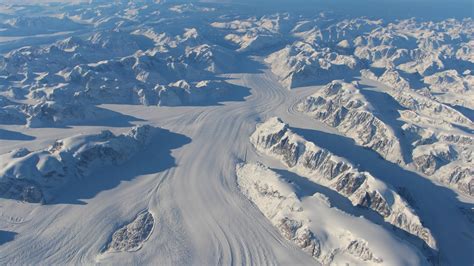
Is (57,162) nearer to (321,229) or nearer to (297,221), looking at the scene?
(297,221)

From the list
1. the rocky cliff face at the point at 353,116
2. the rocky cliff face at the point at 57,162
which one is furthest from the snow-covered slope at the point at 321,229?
the rocky cliff face at the point at 57,162

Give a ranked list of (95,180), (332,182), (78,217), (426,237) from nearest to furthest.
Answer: (426,237) → (78,217) → (332,182) → (95,180)

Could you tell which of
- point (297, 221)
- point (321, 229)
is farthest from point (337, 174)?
point (321, 229)

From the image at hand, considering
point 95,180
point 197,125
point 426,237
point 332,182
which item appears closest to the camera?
point 426,237

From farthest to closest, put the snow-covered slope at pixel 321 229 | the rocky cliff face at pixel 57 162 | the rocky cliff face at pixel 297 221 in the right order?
the rocky cliff face at pixel 57 162
the rocky cliff face at pixel 297 221
the snow-covered slope at pixel 321 229

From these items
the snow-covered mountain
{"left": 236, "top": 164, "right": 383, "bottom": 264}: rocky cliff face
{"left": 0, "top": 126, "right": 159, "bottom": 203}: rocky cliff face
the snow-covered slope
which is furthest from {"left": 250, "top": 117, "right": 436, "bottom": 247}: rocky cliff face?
{"left": 0, "top": 126, "right": 159, "bottom": 203}: rocky cliff face

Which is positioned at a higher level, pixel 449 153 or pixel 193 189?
pixel 449 153

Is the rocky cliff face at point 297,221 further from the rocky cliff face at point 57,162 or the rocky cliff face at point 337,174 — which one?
the rocky cliff face at point 57,162

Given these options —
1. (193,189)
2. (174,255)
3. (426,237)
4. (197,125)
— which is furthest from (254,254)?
(197,125)

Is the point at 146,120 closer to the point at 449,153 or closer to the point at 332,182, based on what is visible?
the point at 332,182

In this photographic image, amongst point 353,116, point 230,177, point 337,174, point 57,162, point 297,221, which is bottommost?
point 230,177

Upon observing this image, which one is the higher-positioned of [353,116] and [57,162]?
[353,116]
